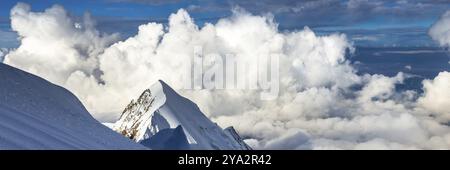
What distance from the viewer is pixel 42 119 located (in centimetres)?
4522

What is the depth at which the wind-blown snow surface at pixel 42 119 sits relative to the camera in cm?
3625

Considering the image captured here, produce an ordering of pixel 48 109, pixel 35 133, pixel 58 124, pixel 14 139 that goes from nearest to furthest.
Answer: pixel 14 139 < pixel 35 133 < pixel 58 124 < pixel 48 109

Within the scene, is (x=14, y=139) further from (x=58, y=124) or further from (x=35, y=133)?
(x=58, y=124)

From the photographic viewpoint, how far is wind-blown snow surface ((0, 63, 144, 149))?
36.2 meters
